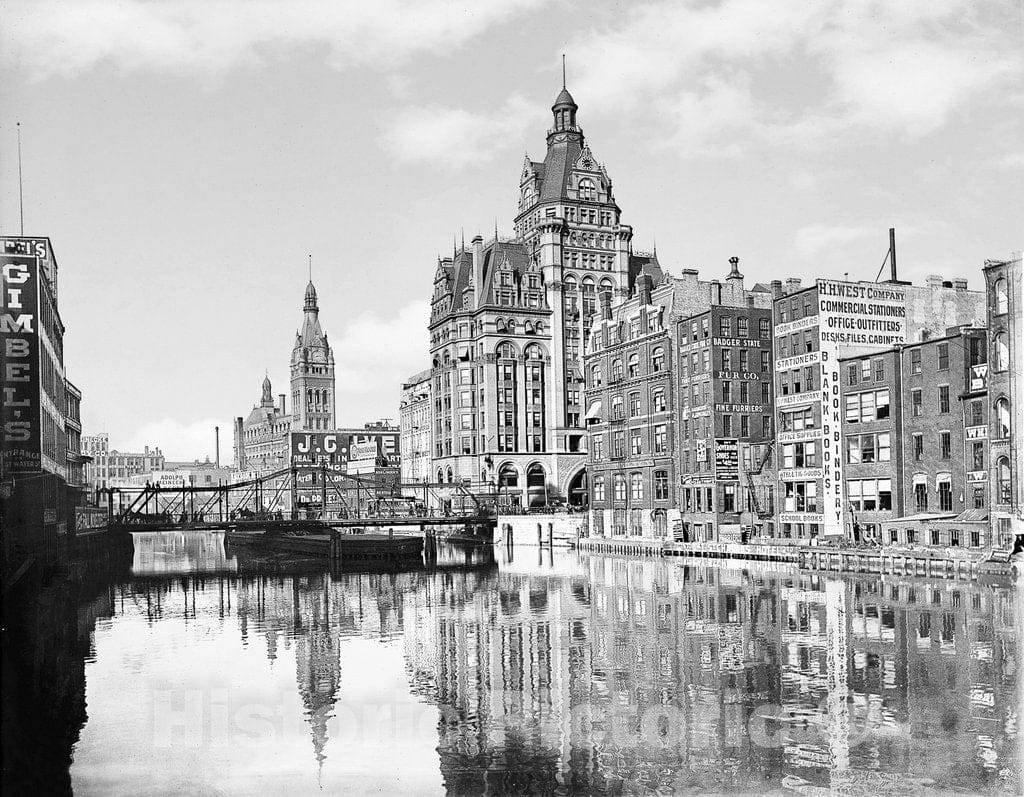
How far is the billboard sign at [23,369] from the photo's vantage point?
58.3 metres

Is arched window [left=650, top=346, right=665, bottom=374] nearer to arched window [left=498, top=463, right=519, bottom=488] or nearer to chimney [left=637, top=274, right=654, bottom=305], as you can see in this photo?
chimney [left=637, top=274, right=654, bottom=305]

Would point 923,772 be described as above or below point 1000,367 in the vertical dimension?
below

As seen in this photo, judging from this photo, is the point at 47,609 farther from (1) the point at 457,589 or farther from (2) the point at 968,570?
(2) the point at 968,570

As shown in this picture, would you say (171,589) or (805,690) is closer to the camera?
(805,690)

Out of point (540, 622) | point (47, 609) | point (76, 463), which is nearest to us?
point (540, 622)

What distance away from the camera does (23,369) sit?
200 feet

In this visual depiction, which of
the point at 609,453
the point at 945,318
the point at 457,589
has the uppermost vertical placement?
the point at 945,318

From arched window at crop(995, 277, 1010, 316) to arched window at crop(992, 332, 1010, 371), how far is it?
5.37ft

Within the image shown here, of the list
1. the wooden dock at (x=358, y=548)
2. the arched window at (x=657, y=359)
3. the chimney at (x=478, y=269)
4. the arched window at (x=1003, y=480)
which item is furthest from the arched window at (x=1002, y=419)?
the chimney at (x=478, y=269)

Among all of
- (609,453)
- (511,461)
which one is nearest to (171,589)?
(609,453)

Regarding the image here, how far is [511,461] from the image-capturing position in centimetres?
17300

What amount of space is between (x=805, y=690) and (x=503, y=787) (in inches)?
611

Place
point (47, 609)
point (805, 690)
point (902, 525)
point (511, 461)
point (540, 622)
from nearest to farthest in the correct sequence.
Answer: point (805, 690) < point (540, 622) < point (47, 609) < point (902, 525) < point (511, 461)

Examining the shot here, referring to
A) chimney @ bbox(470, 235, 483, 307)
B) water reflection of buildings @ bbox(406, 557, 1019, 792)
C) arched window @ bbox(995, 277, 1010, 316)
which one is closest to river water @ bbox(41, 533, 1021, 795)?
water reflection of buildings @ bbox(406, 557, 1019, 792)
